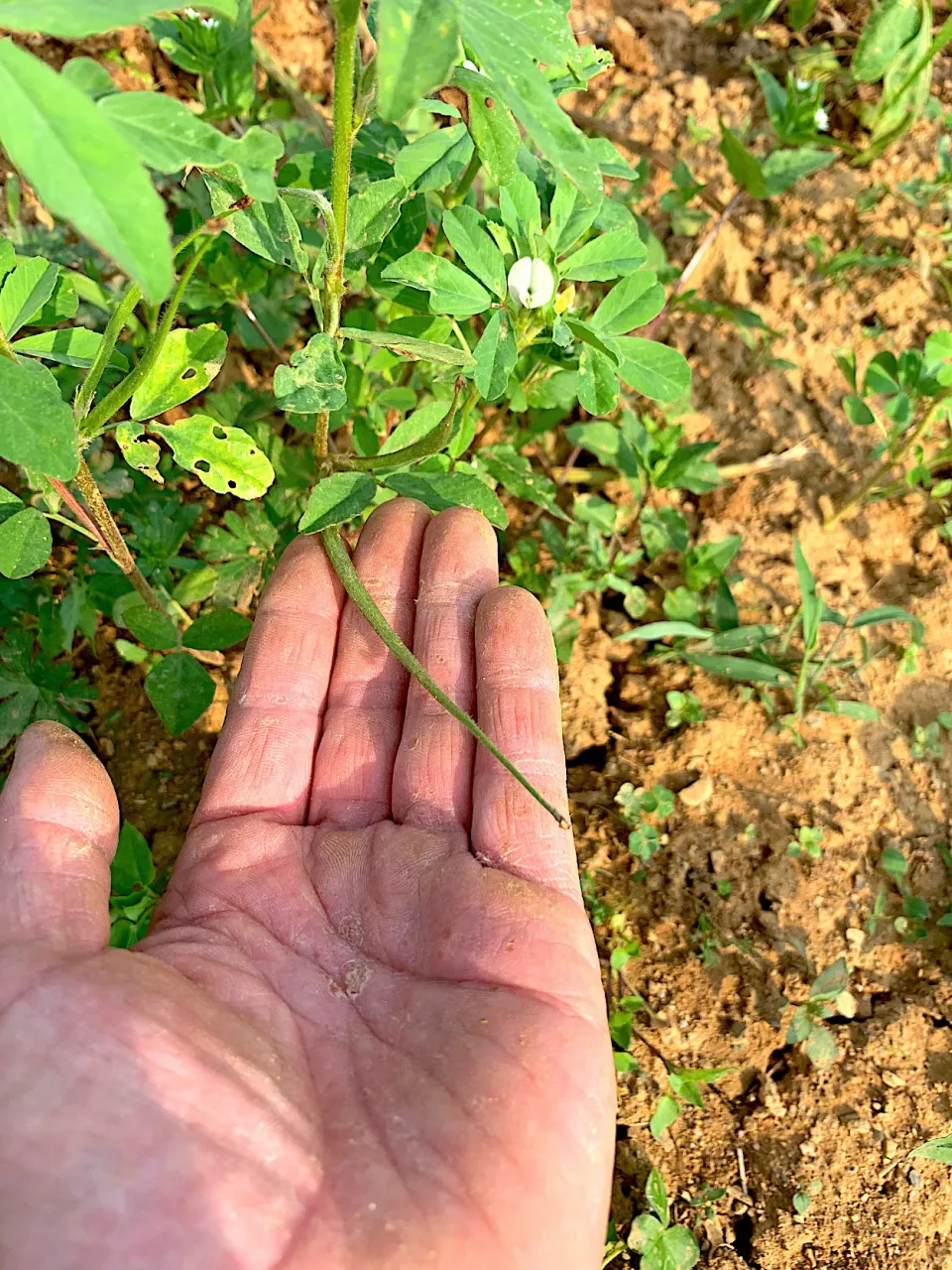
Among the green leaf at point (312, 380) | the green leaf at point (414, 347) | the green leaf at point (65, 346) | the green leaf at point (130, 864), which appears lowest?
the green leaf at point (130, 864)

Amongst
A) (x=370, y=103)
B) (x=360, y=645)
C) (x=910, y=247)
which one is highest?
(x=370, y=103)

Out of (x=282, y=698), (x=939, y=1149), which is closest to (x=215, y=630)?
(x=282, y=698)

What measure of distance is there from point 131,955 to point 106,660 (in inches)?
50.0

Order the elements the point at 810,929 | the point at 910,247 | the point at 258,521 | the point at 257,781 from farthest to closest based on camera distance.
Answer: the point at 910,247
the point at 810,929
the point at 258,521
the point at 257,781

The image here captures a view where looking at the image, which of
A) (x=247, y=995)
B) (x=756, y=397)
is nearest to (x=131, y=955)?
(x=247, y=995)

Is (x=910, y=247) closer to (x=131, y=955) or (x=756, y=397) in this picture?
(x=756, y=397)

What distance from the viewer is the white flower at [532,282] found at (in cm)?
169

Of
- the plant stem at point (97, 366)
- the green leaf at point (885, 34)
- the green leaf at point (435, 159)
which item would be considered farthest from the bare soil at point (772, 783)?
the green leaf at point (435, 159)

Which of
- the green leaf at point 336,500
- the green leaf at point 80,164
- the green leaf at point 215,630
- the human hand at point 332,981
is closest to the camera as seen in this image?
the green leaf at point 80,164

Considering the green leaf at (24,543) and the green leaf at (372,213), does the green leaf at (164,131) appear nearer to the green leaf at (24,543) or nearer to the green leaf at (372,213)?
the green leaf at (372,213)

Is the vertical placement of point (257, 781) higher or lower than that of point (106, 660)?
higher

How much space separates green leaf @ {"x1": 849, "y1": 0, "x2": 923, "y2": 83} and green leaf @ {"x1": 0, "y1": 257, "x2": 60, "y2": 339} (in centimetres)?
282

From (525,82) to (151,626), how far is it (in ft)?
4.14

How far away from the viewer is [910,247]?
11.2 feet
